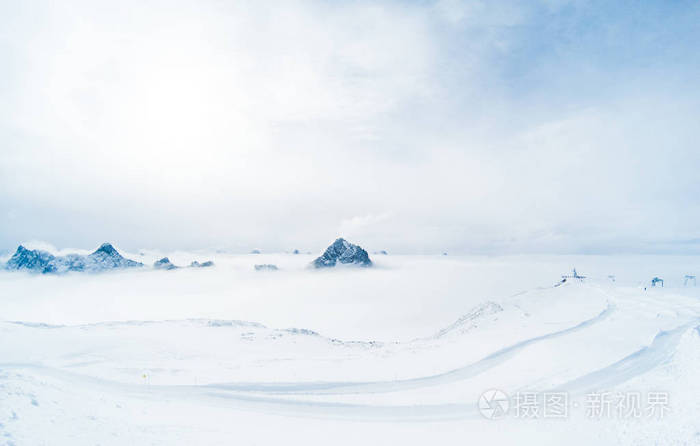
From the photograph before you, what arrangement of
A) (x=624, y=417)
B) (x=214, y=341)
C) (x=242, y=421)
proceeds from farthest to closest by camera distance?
(x=214, y=341) < (x=242, y=421) < (x=624, y=417)

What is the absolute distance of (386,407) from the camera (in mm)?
19734

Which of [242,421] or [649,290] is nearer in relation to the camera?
[242,421]

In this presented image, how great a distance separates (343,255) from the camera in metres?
150

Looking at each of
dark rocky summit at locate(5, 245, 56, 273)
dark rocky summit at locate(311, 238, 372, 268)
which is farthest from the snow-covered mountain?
dark rocky summit at locate(311, 238, 372, 268)

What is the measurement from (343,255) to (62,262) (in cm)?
13980

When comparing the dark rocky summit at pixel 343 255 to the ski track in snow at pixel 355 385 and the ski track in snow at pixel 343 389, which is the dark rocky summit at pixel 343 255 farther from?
the ski track in snow at pixel 355 385

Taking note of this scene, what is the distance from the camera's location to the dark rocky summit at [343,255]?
14788cm

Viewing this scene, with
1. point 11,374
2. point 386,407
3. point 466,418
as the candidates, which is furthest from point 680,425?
point 11,374

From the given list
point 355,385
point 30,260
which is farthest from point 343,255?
point 30,260

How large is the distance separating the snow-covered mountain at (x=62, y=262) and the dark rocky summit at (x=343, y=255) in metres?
105

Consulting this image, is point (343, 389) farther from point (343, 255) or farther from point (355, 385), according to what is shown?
point (343, 255)

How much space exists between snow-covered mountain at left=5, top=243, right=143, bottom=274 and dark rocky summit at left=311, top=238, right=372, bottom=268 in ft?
345

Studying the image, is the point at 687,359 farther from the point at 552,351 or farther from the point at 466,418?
the point at 466,418

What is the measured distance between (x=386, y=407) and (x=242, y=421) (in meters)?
9.03
